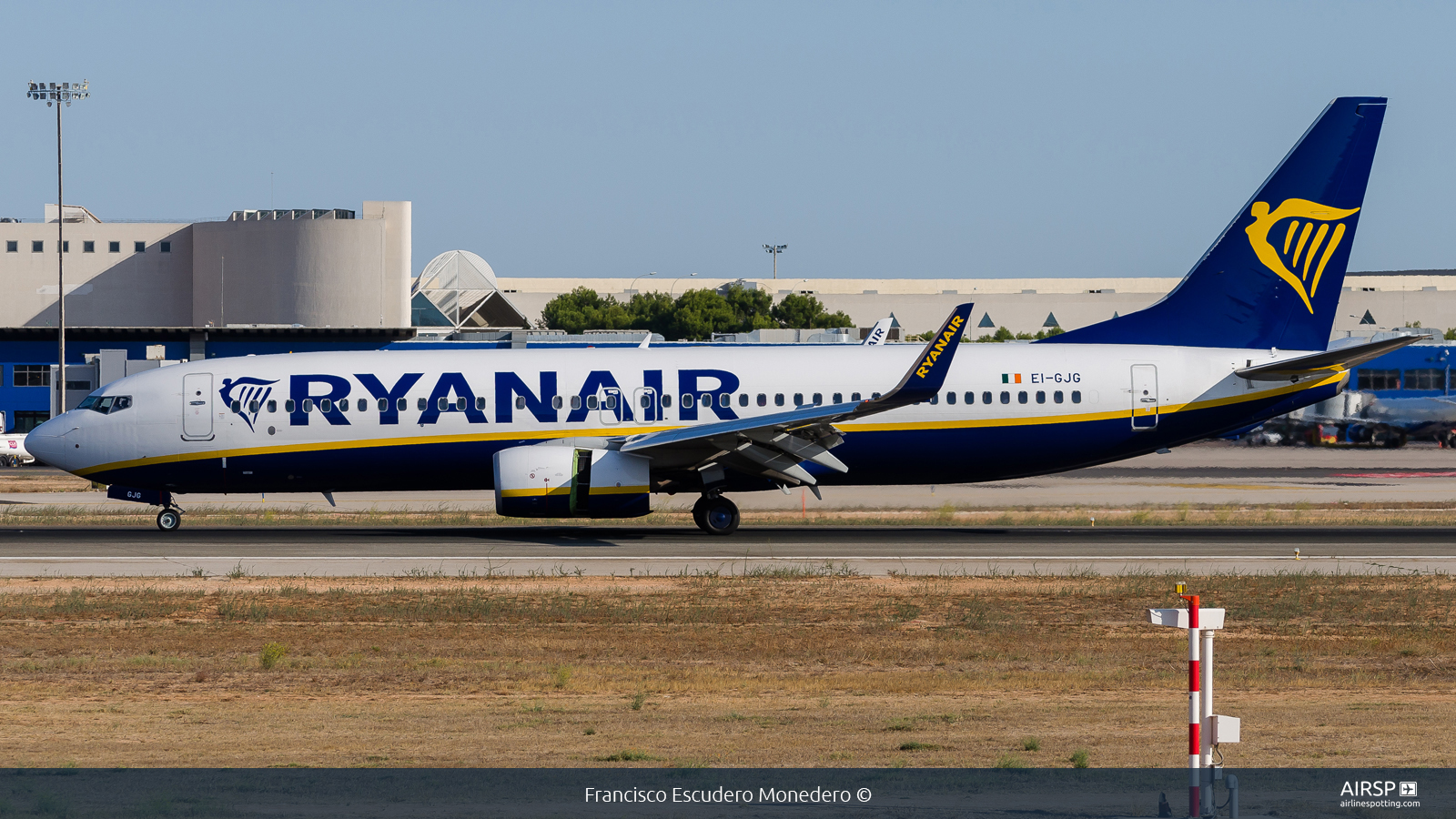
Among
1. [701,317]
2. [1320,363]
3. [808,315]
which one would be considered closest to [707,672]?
[1320,363]

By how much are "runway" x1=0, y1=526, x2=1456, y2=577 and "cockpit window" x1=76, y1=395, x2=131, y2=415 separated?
9.08ft

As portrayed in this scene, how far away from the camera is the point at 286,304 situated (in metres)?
101

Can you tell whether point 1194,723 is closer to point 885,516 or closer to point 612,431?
point 612,431

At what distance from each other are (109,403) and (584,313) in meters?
122

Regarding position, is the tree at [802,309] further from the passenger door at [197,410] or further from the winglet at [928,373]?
the winglet at [928,373]

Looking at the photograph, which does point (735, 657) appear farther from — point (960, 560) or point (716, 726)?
point (960, 560)

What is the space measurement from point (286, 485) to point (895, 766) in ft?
76.9

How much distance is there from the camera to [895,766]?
1050cm

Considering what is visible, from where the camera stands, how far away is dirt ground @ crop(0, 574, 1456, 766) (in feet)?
37.2

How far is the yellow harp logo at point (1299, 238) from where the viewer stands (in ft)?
105

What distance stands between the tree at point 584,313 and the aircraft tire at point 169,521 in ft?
380

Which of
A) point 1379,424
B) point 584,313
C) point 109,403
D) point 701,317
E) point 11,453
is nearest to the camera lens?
point 109,403

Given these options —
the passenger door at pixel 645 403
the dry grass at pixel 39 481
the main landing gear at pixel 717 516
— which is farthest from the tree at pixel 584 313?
the main landing gear at pixel 717 516

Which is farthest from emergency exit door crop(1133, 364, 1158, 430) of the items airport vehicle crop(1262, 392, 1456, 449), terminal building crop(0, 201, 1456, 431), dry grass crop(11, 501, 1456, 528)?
airport vehicle crop(1262, 392, 1456, 449)
